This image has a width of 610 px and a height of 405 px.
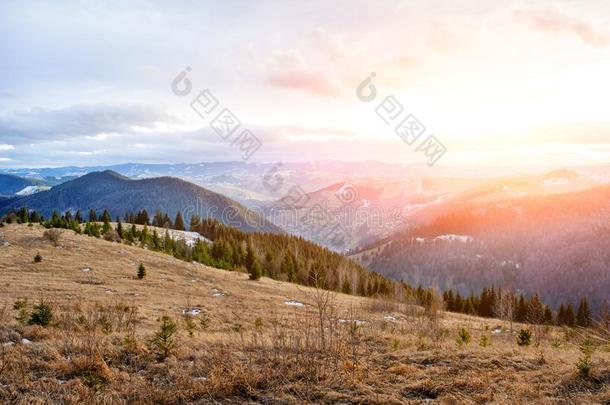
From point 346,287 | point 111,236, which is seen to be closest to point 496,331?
point 346,287

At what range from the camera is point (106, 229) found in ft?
204

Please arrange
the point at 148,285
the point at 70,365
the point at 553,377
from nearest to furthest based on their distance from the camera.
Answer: the point at 553,377, the point at 70,365, the point at 148,285

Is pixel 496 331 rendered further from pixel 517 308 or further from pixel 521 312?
pixel 521 312

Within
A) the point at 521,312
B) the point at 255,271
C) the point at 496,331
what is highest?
the point at 255,271

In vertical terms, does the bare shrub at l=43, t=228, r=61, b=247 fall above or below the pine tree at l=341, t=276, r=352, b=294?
above

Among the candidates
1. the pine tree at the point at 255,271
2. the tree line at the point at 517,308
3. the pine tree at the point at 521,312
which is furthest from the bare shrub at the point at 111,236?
the pine tree at the point at 521,312

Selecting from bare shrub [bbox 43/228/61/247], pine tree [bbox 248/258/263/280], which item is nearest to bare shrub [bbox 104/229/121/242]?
bare shrub [bbox 43/228/61/247]

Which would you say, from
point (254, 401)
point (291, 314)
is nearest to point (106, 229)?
point (291, 314)

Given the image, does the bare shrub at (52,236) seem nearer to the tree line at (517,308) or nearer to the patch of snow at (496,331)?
the patch of snow at (496,331)

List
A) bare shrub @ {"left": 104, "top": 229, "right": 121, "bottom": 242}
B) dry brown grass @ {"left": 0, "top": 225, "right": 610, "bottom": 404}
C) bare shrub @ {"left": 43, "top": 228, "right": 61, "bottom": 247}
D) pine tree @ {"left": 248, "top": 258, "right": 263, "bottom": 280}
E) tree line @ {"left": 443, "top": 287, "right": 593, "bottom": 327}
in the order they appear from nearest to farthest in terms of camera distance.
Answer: dry brown grass @ {"left": 0, "top": 225, "right": 610, "bottom": 404}, bare shrub @ {"left": 43, "top": 228, "right": 61, "bottom": 247}, pine tree @ {"left": 248, "top": 258, "right": 263, "bottom": 280}, bare shrub @ {"left": 104, "top": 229, "right": 121, "bottom": 242}, tree line @ {"left": 443, "top": 287, "right": 593, "bottom": 327}

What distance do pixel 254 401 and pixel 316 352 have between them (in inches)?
117

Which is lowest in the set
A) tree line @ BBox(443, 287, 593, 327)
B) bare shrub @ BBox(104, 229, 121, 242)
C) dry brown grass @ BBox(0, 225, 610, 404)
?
tree line @ BBox(443, 287, 593, 327)

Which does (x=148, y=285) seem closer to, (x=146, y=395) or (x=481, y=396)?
(x=146, y=395)

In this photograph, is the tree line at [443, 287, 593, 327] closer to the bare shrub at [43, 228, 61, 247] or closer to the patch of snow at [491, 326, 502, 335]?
the patch of snow at [491, 326, 502, 335]
